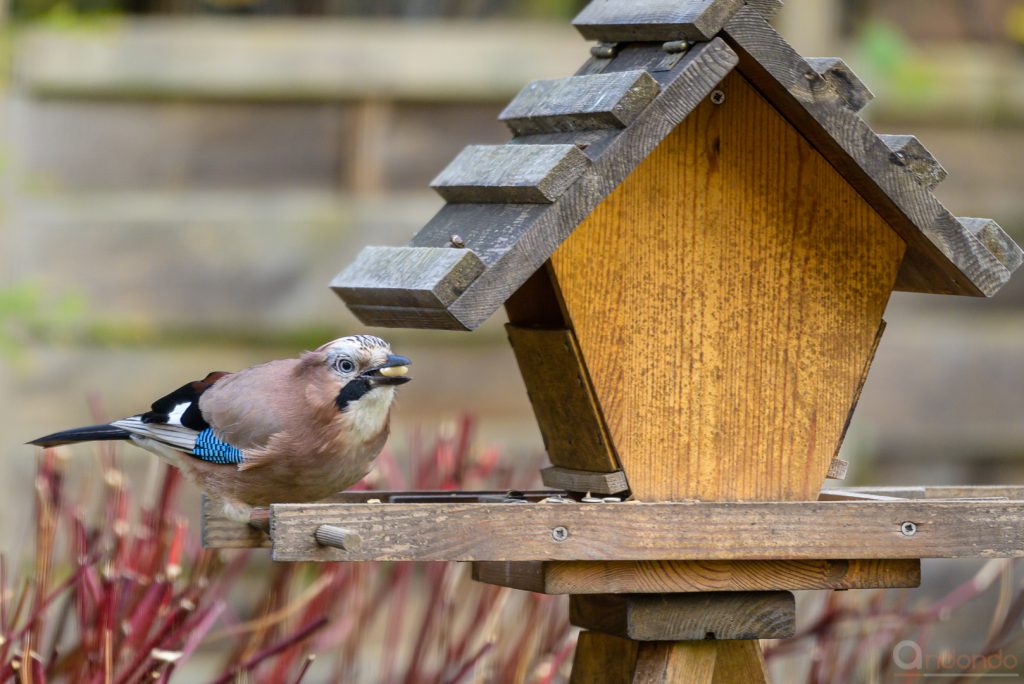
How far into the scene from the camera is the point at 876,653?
3.58 meters

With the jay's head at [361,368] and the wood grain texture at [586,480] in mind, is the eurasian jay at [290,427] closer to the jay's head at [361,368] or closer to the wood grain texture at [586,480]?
the jay's head at [361,368]

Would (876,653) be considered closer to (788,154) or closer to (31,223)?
(788,154)

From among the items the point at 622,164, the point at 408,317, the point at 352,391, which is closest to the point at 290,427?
the point at 352,391

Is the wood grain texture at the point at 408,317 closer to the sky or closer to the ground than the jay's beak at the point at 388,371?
closer to the sky

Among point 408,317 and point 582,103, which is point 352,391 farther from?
point 582,103

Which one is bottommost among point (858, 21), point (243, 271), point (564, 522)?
point (564, 522)

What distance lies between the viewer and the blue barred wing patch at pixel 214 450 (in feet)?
7.80

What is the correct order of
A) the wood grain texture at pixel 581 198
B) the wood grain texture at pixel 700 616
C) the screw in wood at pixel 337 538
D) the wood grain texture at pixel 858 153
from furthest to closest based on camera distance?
the wood grain texture at pixel 700 616 → the wood grain texture at pixel 858 153 → the wood grain texture at pixel 581 198 → the screw in wood at pixel 337 538

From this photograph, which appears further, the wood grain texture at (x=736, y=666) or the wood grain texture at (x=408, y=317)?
the wood grain texture at (x=736, y=666)

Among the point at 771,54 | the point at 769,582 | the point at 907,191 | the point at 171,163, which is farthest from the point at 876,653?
the point at 171,163

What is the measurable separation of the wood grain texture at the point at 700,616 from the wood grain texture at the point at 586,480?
0.18 meters

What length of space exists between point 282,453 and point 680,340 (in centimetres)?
66

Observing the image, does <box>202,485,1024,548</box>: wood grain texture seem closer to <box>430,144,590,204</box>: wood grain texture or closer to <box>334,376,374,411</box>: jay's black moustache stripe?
<box>334,376,374,411</box>: jay's black moustache stripe

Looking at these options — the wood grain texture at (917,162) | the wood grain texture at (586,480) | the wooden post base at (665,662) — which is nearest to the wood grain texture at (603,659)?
the wooden post base at (665,662)
